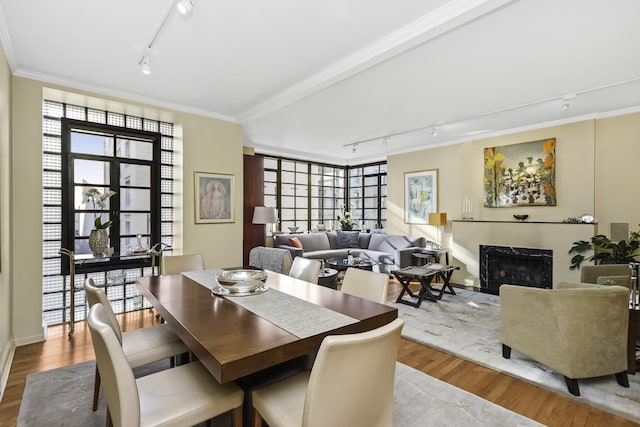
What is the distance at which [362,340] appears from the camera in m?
1.03

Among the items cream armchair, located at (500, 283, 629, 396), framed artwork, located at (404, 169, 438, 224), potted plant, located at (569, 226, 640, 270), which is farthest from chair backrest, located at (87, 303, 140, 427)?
framed artwork, located at (404, 169, 438, 224)

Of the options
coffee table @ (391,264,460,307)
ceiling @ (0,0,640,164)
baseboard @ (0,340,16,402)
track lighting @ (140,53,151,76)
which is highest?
ceiling @ (0,0,640,164)

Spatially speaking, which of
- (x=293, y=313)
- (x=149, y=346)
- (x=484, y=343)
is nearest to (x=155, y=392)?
(x=149, y=346)

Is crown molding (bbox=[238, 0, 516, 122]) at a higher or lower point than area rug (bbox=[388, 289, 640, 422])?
higher

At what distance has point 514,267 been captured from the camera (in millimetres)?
5109

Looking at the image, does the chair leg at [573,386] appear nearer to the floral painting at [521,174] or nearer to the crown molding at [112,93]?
the floral painting at [521,174]

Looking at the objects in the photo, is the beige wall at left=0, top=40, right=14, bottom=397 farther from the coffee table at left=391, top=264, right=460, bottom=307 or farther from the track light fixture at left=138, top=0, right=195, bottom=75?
the coffee table at left=391, top=264, right=460, bottom=307

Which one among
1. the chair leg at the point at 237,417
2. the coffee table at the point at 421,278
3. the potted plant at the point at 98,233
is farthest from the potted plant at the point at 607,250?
the potted plant at the point at 98,233

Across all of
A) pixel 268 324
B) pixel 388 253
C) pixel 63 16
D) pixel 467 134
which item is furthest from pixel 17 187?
pixel 467 134

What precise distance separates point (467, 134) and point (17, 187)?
6.23m

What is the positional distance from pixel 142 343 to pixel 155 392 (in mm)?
651

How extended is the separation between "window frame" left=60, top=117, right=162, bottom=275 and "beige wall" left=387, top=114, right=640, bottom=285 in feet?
16.4

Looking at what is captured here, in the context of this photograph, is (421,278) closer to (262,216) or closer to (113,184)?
(262,216)

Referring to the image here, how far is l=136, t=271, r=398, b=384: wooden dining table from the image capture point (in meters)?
1.20
